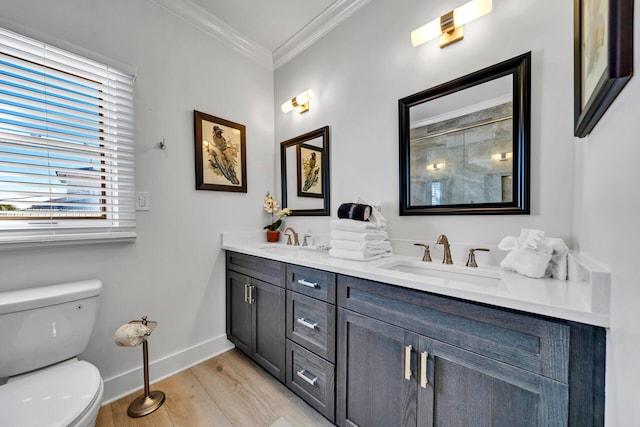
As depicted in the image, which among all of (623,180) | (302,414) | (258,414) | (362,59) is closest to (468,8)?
(362,59)

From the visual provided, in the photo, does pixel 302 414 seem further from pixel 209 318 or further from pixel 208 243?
pixel 208 243

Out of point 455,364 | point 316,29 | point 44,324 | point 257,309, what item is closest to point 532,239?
point 455,364

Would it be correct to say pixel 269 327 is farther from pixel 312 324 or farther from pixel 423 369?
pixel 423 369

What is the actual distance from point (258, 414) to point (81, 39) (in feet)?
7.84

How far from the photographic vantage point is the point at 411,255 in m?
1.53

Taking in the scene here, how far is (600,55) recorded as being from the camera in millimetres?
602

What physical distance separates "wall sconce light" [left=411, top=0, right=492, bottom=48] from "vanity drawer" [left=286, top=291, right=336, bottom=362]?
1528 millimetres

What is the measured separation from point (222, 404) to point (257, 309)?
550 millimetres

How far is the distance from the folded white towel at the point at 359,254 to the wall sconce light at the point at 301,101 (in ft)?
4.31

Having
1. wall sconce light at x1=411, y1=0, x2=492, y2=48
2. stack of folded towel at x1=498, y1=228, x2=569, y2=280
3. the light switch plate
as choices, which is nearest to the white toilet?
the light switch plate

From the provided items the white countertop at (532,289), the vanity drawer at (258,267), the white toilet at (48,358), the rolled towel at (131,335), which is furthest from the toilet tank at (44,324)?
the white countertop at (532,289)

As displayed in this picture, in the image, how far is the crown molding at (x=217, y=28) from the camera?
181cm

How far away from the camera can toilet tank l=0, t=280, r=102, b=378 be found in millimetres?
1134

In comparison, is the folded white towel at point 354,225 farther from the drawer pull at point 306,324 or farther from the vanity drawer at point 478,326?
the drawer pull at point 306,324
